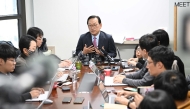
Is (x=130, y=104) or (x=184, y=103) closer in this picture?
(x=184, y=103)

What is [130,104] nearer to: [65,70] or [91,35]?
[65,70]

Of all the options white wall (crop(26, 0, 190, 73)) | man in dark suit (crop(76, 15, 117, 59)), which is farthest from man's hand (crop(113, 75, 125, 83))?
white wall (crop(26, 0, 190, 73))

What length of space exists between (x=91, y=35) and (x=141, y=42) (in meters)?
1.37

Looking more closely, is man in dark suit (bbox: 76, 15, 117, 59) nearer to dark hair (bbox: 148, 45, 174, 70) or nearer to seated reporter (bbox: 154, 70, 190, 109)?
dark hair (bbox: 148, 45, 174, 70)

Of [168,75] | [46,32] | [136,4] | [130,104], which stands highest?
[136,4]

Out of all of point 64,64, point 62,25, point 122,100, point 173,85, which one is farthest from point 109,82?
point 62,25

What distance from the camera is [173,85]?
175cm

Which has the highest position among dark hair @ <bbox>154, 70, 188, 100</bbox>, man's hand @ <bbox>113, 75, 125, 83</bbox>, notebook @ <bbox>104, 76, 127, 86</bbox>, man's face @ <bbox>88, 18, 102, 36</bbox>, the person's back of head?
man's face @ <bbox>88, 18, 102, 36</bbox>

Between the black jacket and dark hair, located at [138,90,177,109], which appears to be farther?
the black jacket

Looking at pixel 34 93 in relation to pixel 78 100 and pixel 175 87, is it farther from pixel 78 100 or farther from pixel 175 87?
pixel 175 87

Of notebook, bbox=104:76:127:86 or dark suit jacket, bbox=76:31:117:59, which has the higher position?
dark suit jacket, bbox=76:31:117:59

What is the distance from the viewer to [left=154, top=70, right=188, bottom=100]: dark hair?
1.74 m

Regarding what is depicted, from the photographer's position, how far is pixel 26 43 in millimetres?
3264

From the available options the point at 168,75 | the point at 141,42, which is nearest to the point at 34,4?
the point at 141,42
